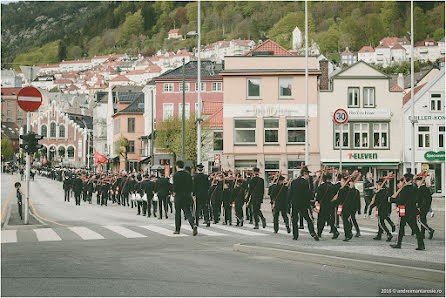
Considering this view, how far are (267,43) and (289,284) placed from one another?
46.4 metres

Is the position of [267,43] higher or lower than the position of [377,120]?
higher

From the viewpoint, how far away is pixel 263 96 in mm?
50000

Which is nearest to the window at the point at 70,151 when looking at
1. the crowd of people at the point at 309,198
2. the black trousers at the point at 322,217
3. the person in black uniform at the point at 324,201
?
the crowd of people at the point at 309,198

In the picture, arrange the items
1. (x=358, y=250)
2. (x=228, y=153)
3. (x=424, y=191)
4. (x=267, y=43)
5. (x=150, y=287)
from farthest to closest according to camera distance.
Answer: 1. (x=267, y=43)
2. (x=228, y=153)
3. (x=424, y=191)
4. (x=358, y=250)
5. (x=150, y=287)

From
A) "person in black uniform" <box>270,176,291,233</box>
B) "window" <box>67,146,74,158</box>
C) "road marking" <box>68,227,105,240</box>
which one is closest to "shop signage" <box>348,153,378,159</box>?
"person in black uniform" <box>270,176,291,233</box>

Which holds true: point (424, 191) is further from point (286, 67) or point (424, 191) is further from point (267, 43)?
point (267, 43)

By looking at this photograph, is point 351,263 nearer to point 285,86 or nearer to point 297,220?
point 297,220

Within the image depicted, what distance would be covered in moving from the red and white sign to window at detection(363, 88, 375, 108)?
3497cm

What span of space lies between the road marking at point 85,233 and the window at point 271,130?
99.2 ft

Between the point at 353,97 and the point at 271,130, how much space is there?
678cm

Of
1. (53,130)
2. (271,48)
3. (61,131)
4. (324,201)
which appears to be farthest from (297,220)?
(53,130)

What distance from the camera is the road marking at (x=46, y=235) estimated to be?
16847 millimetres

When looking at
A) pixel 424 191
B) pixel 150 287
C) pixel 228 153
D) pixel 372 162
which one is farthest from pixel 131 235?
pixel 372 162

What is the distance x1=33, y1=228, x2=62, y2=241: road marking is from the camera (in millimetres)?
16847
